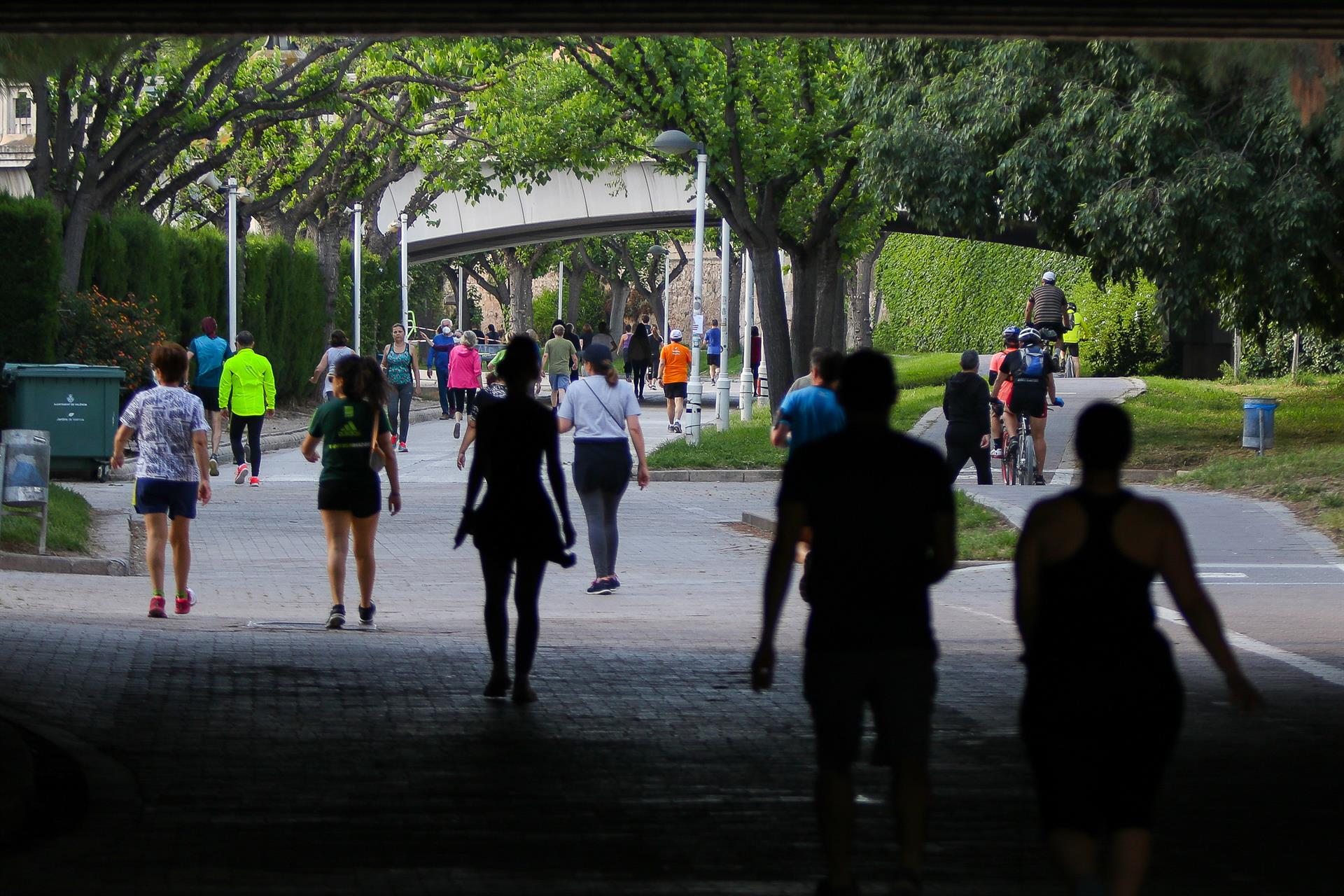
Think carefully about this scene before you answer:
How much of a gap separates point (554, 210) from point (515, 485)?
35.8 metres

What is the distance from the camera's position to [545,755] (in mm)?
7430

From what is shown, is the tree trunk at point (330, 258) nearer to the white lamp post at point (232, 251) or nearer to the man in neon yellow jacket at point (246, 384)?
the white lamp post at point (232, 251)

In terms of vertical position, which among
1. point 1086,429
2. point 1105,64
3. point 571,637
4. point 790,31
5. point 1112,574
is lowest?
point 571,637

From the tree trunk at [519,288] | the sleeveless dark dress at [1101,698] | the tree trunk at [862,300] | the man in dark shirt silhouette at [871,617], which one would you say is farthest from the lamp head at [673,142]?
the tree trunk at [519,288]

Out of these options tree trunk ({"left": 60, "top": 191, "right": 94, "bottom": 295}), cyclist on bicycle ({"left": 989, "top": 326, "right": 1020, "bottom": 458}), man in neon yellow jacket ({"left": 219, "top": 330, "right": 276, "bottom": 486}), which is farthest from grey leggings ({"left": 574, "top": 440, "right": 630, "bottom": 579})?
tree trunk ({"left": 60, "top": 191, "right": 94, "bottom": 295})

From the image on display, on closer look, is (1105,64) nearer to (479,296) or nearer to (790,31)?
(790,31)

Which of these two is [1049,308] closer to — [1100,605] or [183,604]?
[183,604]

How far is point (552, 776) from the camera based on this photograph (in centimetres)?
705

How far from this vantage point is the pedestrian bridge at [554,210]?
42531 millimetres

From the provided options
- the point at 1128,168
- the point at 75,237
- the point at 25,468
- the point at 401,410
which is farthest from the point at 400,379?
the point at 25,468

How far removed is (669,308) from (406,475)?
66.9 metres

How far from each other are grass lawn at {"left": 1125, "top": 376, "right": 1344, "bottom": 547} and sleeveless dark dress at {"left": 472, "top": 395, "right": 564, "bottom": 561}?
9936mm

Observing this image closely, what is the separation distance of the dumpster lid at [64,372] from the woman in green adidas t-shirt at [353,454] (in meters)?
9.72

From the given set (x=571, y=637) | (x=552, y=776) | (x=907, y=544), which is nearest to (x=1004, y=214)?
(x=571, y=637)
